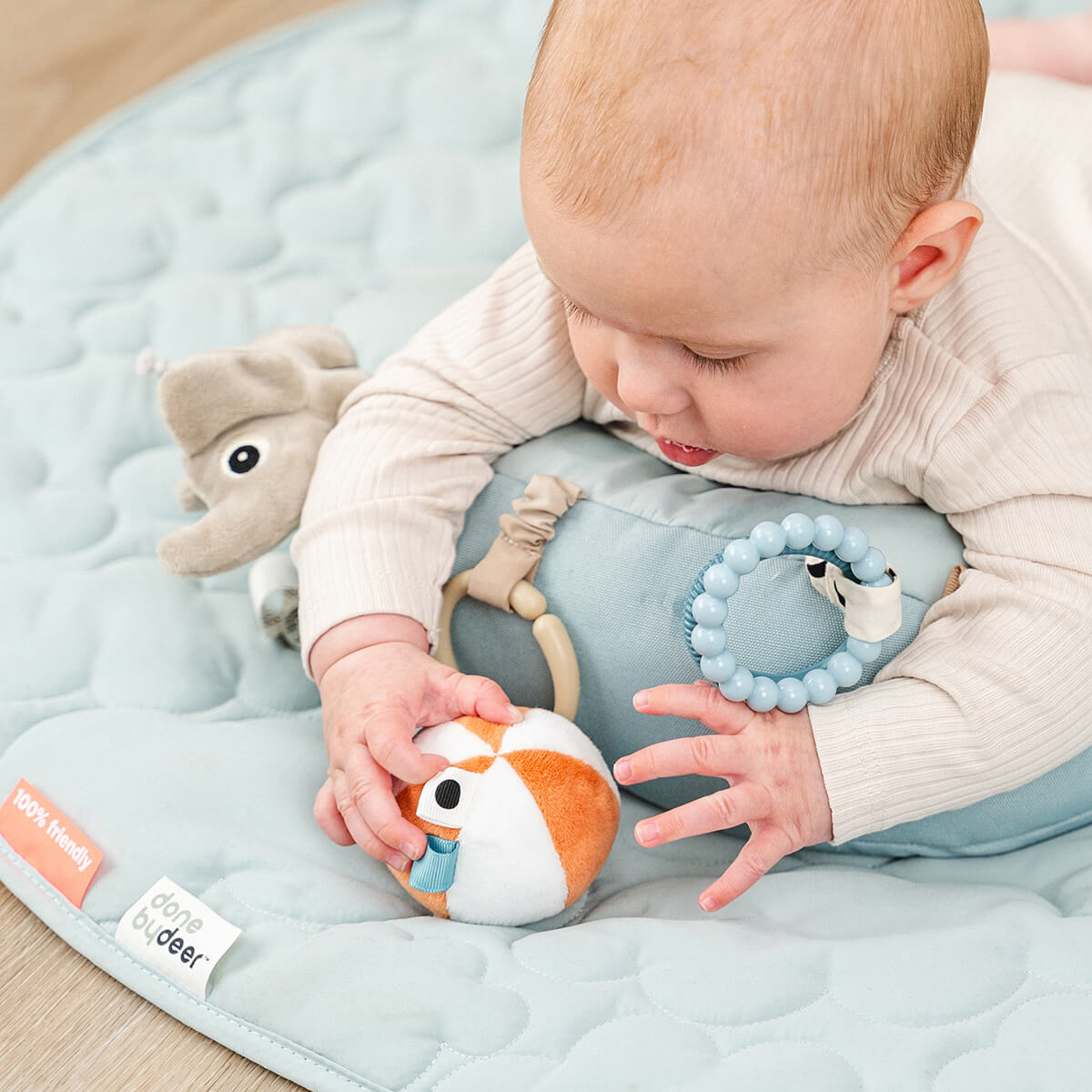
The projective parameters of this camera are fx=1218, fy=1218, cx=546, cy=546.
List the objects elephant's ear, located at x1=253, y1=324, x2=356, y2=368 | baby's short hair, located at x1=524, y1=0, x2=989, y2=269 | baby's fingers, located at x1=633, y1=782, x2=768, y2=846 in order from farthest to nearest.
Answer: elephant's ear, located at x1=253, y1=324, x2=356, y2=368
baby's fingers, located at x1=633, y1=782, x2=768, y2=846
baby's short hair, located at x1=524, y1=0, x2=989, y2=269

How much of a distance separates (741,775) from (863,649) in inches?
3.9

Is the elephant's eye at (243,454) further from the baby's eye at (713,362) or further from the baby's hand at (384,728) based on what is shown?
the baby's eye at (713,362)

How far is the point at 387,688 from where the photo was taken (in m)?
0.73

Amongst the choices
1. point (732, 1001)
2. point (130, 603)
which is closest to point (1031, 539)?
point (732, 1001)

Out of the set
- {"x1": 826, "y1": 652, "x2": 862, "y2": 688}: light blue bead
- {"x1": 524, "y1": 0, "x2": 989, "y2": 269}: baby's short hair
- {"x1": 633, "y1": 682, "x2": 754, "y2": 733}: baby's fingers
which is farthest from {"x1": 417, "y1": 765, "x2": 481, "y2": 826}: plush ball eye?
{"x1": 524, "y1": 0, "x2": 989, "y2": 269}: baby's short hair

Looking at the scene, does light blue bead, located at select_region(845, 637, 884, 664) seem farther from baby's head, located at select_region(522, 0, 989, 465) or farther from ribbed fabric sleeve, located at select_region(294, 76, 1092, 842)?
baby's head, located at select_region(522, 0, 989, 465)

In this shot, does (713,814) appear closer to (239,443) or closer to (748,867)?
(748,867)

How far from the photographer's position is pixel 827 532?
25.2 inches

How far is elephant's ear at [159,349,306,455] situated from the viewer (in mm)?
821

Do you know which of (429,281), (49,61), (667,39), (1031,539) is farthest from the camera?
(49,61)

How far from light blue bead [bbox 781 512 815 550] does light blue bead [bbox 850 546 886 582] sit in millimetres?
34

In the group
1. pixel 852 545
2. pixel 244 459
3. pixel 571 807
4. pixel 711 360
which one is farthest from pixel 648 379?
pixel 244 459

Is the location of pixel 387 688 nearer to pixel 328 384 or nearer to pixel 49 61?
pixel 328 384

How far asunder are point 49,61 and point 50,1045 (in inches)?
58.1
